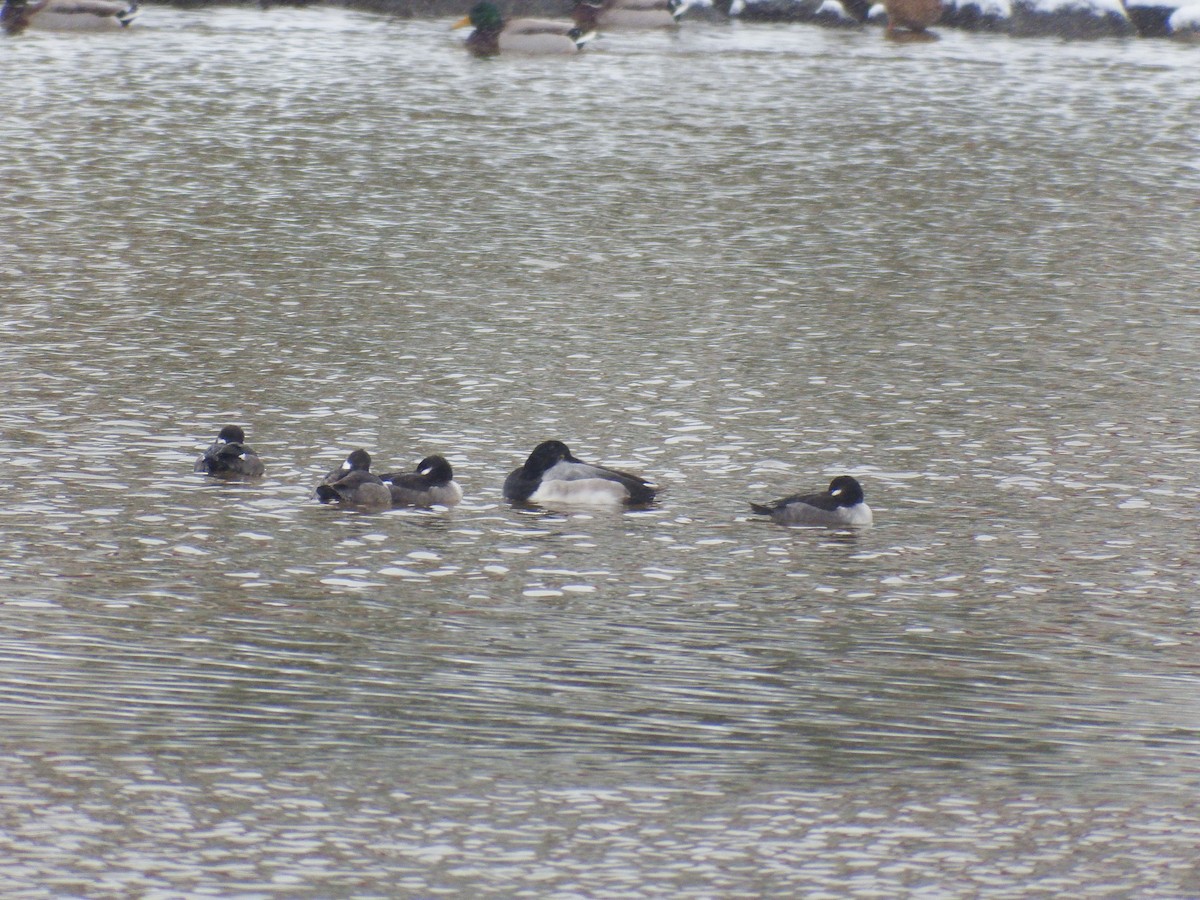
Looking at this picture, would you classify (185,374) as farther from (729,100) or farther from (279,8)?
(279,8)

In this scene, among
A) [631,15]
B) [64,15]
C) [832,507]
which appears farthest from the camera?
[631,15]

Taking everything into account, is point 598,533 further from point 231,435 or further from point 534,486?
point 231,435

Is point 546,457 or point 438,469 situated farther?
point 546,457

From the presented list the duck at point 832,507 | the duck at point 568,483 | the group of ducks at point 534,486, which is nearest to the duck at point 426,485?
the group of ducks at point 534,486

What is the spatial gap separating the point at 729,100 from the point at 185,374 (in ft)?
64.6

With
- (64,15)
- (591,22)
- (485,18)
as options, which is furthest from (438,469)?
(591,22)

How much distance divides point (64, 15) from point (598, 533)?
34277 millimetres

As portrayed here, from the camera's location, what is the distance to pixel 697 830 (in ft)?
23.1

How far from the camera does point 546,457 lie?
11.4 m

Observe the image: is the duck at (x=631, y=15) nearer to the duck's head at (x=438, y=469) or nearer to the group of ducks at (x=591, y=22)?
the group of ducks at (x=591, y=22)

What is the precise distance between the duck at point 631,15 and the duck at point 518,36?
6173mm

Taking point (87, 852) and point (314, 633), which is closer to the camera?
point (87, 852)

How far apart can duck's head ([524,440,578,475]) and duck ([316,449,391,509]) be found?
845mm

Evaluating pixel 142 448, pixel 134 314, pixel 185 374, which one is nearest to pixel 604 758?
pixel 142 448
